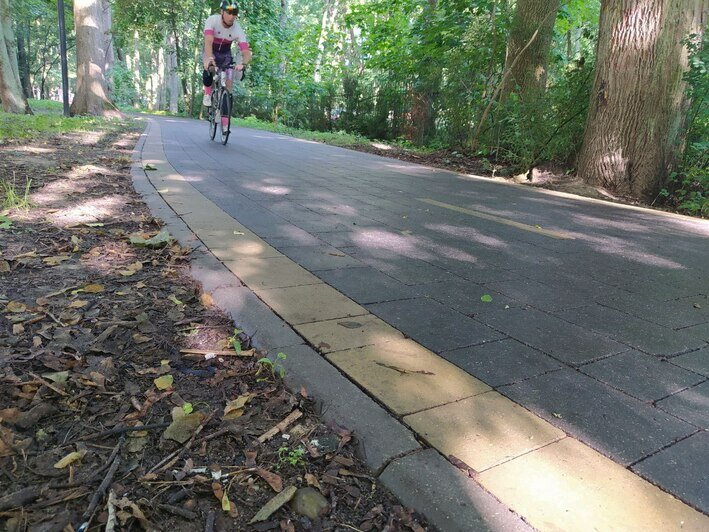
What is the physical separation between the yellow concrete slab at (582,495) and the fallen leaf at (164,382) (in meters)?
1.08

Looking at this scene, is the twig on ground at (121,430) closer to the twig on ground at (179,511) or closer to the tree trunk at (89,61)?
the twig on ground at (179,511)

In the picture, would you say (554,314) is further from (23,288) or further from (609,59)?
(609,59)

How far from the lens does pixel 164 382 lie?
177 centimetres

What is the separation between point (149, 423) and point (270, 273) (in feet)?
4.53

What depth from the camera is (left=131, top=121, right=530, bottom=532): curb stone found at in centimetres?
126

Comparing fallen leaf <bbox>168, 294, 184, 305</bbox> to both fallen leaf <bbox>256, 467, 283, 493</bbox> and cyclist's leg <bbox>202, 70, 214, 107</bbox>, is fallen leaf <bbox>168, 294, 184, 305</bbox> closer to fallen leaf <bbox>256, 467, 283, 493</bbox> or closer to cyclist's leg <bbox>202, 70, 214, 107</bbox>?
fallen leaf <bbox>256, 467, 283, 493</bbox>

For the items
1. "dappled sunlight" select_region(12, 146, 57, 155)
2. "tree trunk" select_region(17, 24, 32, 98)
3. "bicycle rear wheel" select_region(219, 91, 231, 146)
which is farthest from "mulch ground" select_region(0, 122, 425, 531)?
"tree trunk" select_region(17, 24, 32, 98)

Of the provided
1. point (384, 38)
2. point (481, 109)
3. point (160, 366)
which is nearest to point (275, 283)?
point (160, 366)

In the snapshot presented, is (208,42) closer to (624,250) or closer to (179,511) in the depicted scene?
(624,250)

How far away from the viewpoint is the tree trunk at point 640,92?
641cm

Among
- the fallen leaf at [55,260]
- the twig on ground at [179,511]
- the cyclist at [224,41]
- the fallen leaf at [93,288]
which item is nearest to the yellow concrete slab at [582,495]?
the twig on ground at [179,511]

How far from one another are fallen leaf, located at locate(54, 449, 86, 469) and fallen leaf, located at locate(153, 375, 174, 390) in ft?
1.19

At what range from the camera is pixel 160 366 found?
1.88 m

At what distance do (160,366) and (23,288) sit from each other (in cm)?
106
